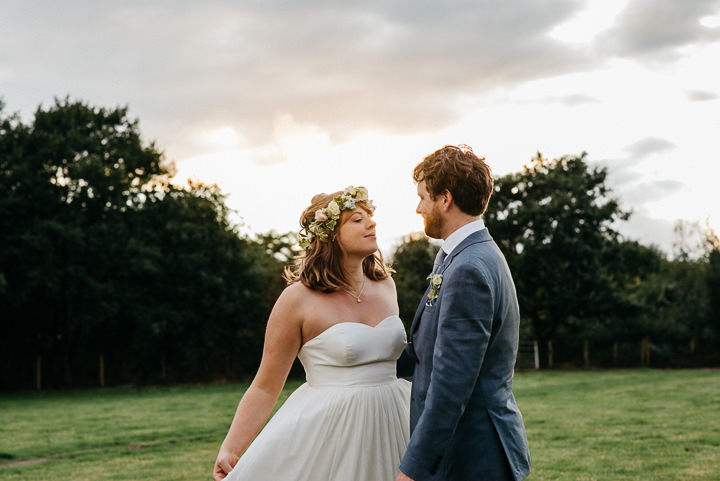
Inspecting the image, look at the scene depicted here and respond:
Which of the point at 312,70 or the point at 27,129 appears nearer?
the point at 312,70

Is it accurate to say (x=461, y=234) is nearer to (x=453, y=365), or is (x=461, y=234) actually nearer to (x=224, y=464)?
(x=453, y=365)

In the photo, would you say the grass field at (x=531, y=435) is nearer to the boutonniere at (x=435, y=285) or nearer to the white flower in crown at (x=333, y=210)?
the white flower in crown at (x=333, y=210)

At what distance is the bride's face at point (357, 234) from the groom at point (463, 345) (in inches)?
32.8

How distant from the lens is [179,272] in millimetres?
31703

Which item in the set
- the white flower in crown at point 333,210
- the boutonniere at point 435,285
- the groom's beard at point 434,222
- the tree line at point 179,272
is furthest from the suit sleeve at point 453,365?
the tree line at point 179,272

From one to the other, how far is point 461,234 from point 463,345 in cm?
57

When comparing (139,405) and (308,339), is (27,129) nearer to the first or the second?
(139,405)

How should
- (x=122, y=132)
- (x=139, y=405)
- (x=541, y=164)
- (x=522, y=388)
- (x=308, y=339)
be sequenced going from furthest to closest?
1. (x=541, y=164)
2. (x=122, y=132)
3. (x=522, y=388)
4. (x=139, y=405)
5. (x=308, y=339)

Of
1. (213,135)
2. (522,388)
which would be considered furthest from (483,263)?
(522,388)

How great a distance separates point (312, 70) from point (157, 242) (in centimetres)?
1746

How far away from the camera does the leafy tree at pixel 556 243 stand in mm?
34656

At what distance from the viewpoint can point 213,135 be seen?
2053 centimetres

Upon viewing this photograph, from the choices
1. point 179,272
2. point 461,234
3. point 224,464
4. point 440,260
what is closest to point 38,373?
point 179,272

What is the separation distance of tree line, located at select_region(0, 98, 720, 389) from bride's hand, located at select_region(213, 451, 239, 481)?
23.7 metres
